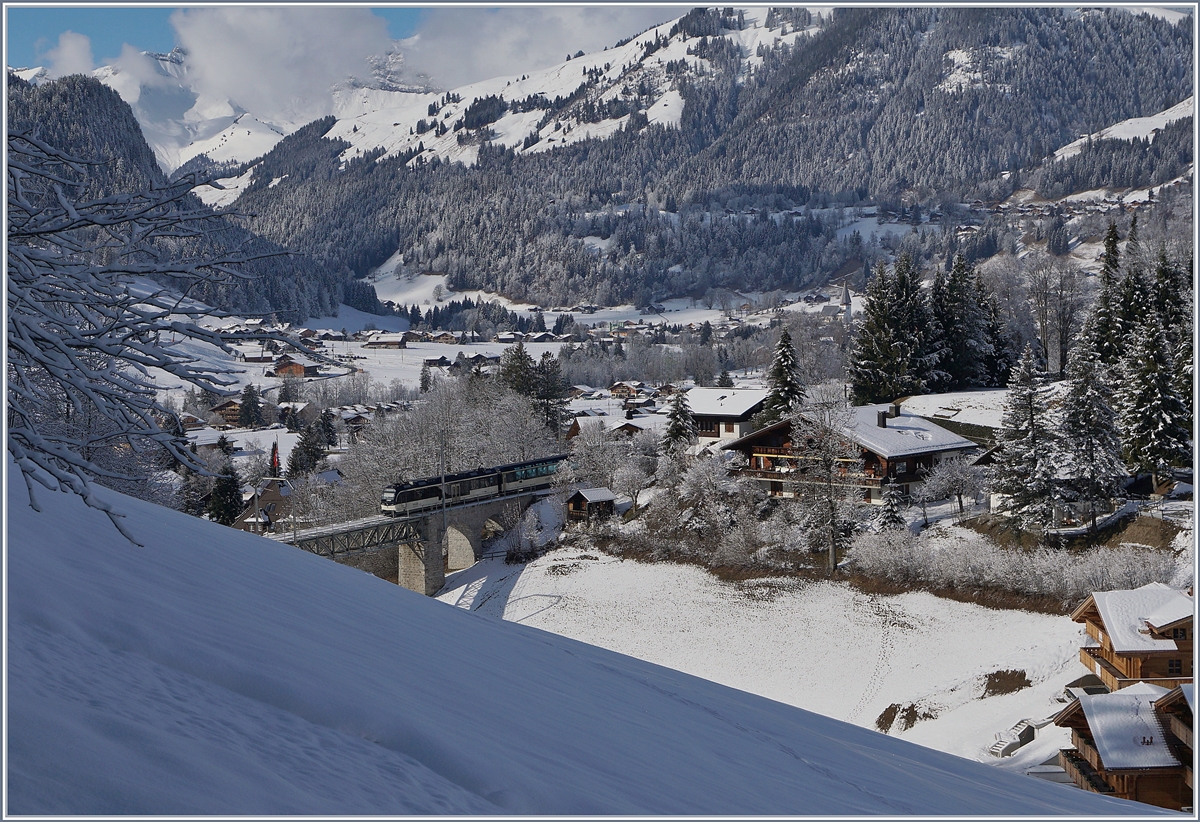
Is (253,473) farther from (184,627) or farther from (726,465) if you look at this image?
(184,627)

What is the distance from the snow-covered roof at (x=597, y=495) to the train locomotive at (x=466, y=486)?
8.41 feet

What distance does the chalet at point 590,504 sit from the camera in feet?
125

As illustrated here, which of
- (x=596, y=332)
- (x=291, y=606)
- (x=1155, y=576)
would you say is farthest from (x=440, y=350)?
(x=291, y=606)

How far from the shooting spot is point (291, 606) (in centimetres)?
541

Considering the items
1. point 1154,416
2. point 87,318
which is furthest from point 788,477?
point 87,318

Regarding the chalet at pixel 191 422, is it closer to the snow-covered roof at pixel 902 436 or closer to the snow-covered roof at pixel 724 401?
the snow-covered roof at pixel 724 401

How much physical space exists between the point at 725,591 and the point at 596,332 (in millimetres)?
127165

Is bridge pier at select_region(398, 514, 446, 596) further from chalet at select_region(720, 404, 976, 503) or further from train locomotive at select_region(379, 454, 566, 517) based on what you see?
chalet at select_region(720, 404, 976, 503)

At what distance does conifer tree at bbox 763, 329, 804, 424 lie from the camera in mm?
39906

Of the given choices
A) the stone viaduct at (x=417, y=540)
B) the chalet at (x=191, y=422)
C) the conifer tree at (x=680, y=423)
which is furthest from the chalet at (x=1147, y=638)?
the stone viaduct at (x=417, y=540)

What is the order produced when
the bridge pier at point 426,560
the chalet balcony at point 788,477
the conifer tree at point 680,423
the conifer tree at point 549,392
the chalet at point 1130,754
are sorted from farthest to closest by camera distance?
the conifer tree at point 549,392 < the conifer tree at point 680,423 < the bridge pier at point 426,560 < the chalet balcony at point 788,477 < the chalet at point 1130,754

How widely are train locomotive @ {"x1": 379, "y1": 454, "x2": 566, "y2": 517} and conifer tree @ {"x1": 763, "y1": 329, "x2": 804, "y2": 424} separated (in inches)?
400

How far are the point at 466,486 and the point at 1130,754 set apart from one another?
27971 mm

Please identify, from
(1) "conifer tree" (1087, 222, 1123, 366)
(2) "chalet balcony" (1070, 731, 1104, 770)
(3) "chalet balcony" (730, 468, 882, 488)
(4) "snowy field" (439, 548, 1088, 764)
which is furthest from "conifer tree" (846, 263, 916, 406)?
(2) "chalet balcony" (1070, 731, 1104, 770)
